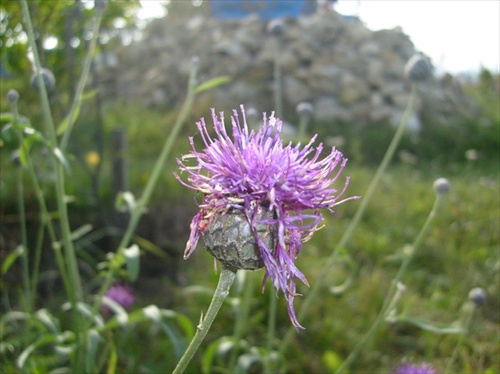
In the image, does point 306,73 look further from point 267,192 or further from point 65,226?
point 267,192

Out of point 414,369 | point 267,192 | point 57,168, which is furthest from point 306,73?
point 267,192

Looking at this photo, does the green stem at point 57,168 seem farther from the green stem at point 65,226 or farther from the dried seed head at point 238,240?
the dried seed head at point 238,240

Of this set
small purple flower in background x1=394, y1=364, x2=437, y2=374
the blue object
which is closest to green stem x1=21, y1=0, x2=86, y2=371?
small purple flower in background x1=394, y1=364, x2=437, y2=374

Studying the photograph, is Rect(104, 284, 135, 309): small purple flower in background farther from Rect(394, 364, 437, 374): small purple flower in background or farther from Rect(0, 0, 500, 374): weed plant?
Rect(394, 364, 437, 374): small purple flower in background

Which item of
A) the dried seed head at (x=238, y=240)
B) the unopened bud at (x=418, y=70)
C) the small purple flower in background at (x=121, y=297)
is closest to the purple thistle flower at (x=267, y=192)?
the dried seed head at (x=238, y=240)

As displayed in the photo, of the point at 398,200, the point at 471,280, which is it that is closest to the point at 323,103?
the point at 398,200

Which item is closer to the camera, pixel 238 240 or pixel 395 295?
pixel 238 240

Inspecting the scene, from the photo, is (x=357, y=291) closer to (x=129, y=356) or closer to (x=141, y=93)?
(x=129, y=356)
